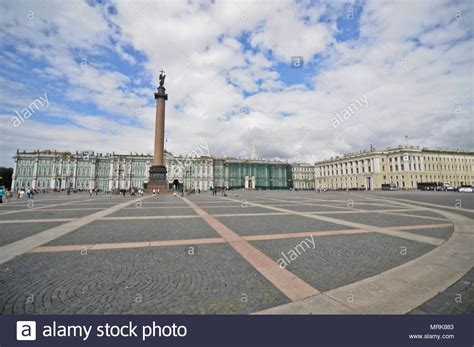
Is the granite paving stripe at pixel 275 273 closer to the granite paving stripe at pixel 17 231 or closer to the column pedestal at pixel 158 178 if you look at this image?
the granite paving stripe at pixel 17 231

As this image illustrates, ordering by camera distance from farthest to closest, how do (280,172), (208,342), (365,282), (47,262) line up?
(280,172)
(47,262)
(365,282)
(208,342)

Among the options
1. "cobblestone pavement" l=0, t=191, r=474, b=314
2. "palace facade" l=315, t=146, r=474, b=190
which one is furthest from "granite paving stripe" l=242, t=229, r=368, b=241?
"palace facade" l=315, t=146, r=474, b=190

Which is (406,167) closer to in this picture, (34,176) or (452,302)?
(452,302)

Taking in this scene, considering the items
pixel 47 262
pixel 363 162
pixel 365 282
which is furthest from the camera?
pixel 363 162

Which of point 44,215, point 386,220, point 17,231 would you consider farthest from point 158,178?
point 386,220

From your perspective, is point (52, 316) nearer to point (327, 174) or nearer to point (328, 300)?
point (328, 300)

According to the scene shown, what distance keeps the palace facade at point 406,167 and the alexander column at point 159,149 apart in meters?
80.2

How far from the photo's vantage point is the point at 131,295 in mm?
3322

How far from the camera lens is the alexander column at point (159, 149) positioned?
131 ft

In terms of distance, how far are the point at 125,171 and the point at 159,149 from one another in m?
64.4

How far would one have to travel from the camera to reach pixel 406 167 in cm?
8100

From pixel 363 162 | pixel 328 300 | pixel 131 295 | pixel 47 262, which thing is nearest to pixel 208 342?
pixel 131 295

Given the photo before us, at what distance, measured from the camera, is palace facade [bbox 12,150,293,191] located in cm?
8894

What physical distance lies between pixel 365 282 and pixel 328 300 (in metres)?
0.97
